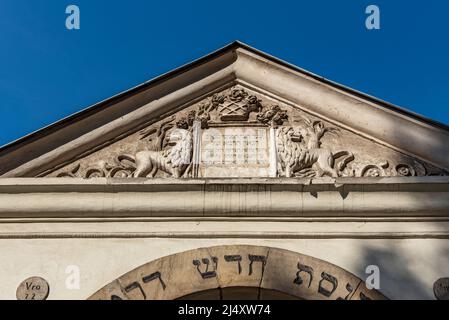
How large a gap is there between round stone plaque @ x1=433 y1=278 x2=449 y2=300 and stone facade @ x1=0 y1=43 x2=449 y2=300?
0.06ft

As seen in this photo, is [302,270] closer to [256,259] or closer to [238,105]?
[256,259]

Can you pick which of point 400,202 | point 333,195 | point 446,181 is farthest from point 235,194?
point 446,181

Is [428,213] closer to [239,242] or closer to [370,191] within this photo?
[370,191]

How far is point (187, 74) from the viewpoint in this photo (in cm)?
706

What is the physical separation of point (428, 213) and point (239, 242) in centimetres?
179

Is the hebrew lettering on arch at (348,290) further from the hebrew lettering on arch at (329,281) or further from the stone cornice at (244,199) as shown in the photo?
the stone cornice at (244,199)

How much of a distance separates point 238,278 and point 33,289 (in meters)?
1.83

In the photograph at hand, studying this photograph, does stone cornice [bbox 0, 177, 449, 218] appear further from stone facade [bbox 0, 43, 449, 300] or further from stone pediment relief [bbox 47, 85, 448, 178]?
stone pediment relief [bbox 47, 85, 448, 178]

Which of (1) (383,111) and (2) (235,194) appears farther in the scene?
(1) (383,111)

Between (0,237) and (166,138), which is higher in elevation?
(166,138)

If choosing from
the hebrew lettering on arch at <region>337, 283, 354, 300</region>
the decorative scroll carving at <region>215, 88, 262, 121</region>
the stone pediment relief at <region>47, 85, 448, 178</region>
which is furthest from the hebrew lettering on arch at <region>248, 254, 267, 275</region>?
the decorative scroll carving at <region>215, 88, 262, 121</region>
